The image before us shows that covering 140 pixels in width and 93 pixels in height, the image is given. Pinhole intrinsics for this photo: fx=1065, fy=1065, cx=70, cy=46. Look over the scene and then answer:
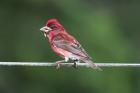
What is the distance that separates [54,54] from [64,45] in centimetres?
236

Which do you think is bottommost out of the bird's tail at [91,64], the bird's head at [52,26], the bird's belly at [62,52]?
the bird's tail at [91,64]

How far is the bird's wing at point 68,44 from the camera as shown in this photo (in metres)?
11.7

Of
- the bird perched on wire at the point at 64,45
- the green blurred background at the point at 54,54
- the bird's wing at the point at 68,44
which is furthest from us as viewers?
the green blurred background at the point at 54,54

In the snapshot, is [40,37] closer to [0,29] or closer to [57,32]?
[0,29]

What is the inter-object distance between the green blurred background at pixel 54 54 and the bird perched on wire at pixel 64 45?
1.76m

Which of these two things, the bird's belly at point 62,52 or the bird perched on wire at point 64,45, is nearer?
the bird perched on wire at point 64,45

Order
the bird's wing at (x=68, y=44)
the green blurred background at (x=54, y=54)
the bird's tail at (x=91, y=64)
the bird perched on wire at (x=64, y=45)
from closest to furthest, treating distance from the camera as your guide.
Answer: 1. the bird's tail at (x=91, y=64)
2. the bird perched on wire at (x=64, y=45)
3. the bird's wing at (x=68, y=44)
4. the green blurred background at (x=54, y=54)

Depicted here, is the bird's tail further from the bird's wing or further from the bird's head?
the bird's head

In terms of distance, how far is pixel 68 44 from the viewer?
11906 millimetres

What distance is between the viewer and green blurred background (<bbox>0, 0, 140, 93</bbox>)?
45.9ft

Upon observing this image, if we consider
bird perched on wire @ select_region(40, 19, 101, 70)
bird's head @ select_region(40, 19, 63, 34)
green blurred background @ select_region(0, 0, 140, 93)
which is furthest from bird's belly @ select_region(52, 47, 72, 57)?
green blurred background @ select_region(0, 0, 140, 93)

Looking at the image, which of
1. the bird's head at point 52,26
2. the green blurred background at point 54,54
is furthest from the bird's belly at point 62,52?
the green blurred background at point 54,54

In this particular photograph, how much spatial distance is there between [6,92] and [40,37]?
0.90 m

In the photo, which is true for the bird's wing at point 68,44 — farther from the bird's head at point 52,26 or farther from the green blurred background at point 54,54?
the green blurred background at point 54,54
